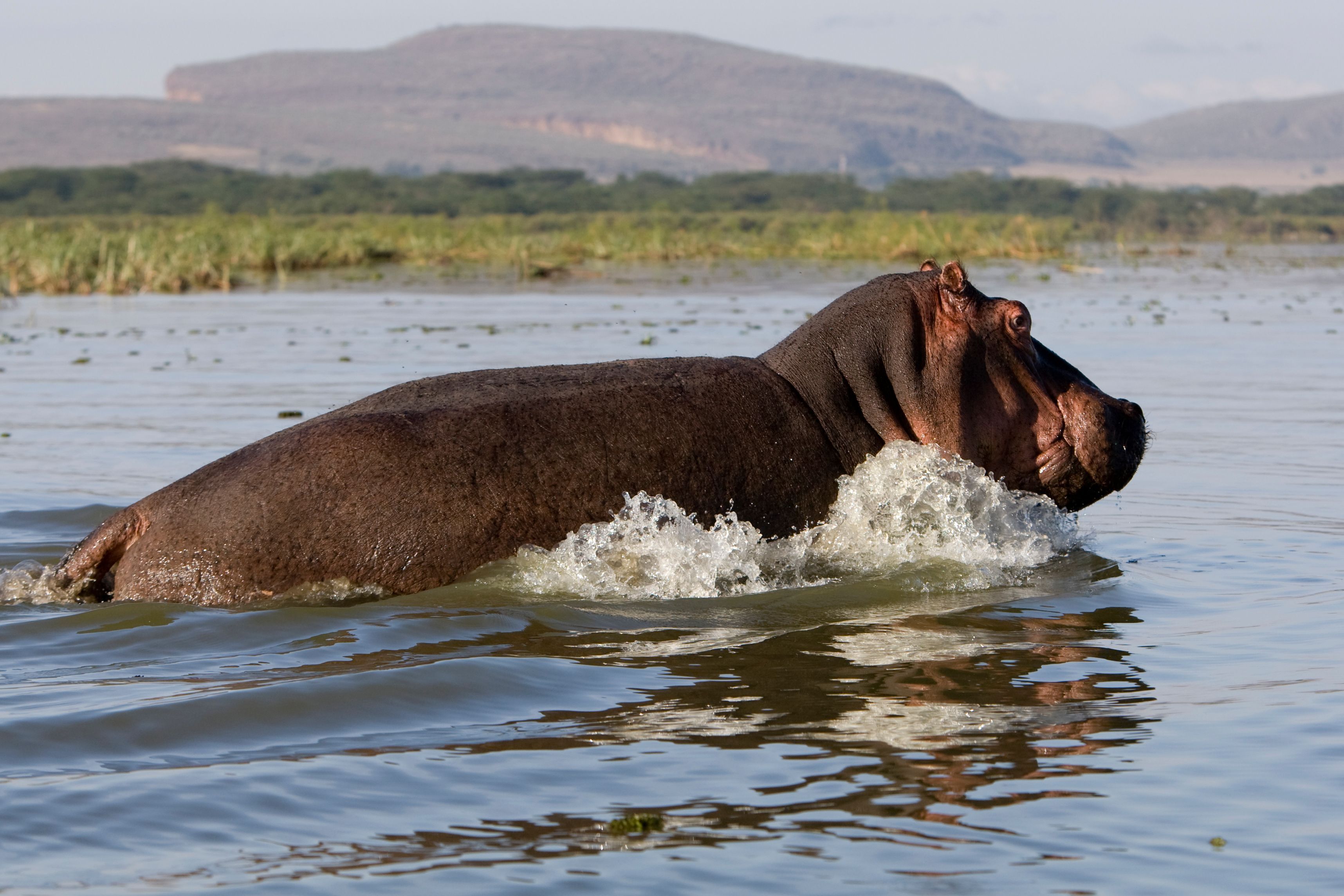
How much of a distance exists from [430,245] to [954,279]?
3167 centimetres

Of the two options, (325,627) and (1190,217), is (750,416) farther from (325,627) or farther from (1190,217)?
(1190,217)

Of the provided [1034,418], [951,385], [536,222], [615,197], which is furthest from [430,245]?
[615,197]

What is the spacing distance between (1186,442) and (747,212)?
2229 inches

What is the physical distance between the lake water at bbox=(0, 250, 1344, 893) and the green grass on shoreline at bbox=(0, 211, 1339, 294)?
61.6 feet

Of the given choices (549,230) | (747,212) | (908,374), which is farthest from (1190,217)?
(908,374)

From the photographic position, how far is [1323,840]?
143 inches

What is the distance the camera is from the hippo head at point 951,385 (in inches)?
250

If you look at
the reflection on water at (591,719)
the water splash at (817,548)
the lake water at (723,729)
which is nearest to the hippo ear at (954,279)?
the water splash at (817,548)

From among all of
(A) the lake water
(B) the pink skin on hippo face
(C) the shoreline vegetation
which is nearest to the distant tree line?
(C) the shoreline vegetation

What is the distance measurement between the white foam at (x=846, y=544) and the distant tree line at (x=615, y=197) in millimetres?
55926

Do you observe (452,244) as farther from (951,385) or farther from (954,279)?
(951,385)

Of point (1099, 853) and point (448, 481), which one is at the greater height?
point (448, 481)

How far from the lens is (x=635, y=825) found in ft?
12.0

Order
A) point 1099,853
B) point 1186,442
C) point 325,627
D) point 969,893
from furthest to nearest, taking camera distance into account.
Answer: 1. point 1186,442
2. point 325,627
3. point 1099,853
4. point 969,893
